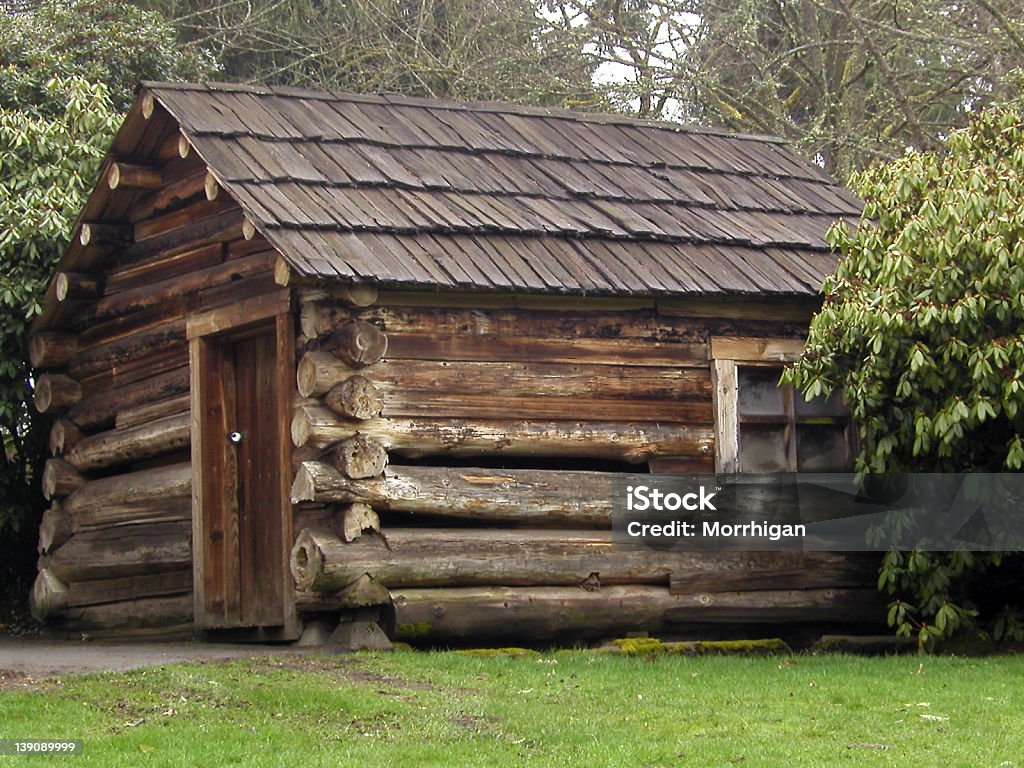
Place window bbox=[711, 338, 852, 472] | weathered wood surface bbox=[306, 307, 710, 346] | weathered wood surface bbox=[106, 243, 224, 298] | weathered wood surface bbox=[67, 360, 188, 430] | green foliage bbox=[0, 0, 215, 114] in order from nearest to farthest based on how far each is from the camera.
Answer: weathered wood surface bbox=[306, 307, 710, 346], window bbox=[711, 338, 852, 472], weathered wood surface bbox=[106, 243, 224, 298], weathered wood surface bbox=[67, 360, 188, 430], green foliage bbox=[0, 0, 215, 114]

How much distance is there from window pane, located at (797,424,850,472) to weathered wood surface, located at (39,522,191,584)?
4.94 m

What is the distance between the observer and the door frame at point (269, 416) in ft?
40.3

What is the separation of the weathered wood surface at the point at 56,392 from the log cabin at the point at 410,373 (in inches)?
1.3

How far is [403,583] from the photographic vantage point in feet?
39.1

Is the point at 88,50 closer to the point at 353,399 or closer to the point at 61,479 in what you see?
the point at 61,479

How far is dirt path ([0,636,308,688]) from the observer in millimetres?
10820

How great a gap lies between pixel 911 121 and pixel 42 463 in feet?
39.0

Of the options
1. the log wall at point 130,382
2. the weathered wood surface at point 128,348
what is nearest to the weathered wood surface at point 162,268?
the log wall at point 130,382

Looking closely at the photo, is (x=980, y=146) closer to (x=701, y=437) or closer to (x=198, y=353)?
(x=701, y=437)

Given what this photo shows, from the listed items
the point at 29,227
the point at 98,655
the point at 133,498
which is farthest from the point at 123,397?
the point at 98,655

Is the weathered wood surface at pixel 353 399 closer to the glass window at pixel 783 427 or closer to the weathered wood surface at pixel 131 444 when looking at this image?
the weathered wood surface at pixel 131 444

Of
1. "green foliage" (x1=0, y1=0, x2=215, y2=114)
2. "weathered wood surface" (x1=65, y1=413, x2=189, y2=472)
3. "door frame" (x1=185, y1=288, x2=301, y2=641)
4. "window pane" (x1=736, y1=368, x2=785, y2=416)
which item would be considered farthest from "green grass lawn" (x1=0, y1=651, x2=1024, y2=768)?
"green foliage" (x1=0, y1=0, x2=215, y2=114)

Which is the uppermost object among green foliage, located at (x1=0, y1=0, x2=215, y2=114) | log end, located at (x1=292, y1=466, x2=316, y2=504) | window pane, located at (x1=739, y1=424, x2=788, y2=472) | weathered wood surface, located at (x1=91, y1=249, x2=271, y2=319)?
green foliage, located at (x1=0, y1=0, x2=215, y2=114)

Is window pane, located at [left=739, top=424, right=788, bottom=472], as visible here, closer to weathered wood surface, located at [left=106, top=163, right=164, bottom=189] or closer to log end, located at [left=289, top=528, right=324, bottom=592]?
log end, located at [left=289, top=528, right=324, bottom=592]
